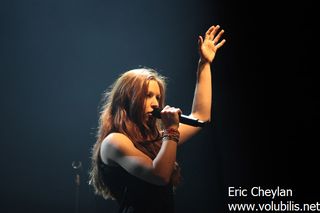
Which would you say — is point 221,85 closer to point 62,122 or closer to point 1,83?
point 62,122

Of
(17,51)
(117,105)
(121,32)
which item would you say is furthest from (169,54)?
(117,105)

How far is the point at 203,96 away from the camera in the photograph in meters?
1.57

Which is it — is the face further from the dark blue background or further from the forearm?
the dark blue background

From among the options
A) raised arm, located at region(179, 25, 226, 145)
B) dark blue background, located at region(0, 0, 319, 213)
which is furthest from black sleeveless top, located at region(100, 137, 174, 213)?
dark blue background, located at region(0, 0, 319, 213)

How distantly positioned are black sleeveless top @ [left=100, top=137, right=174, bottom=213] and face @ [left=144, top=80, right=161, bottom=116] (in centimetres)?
14

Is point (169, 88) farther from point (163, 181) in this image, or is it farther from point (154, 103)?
point (163, 181)

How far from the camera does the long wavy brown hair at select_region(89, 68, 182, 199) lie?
1.33m

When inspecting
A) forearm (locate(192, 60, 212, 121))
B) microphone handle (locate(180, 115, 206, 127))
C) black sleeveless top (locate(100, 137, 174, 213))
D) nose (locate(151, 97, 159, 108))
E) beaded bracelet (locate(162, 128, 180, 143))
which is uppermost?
forearm (locate(192, 60, 212, 121))

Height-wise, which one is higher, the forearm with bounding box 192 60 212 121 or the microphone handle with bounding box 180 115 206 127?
the forearm with bounding box 192 60 212 121

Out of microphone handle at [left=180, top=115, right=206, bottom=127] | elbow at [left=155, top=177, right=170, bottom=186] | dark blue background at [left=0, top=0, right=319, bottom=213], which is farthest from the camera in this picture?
dark blue background at [left=0, top=0, right=319, bottom=213]

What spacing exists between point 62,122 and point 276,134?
180cm

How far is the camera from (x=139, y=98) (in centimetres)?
133

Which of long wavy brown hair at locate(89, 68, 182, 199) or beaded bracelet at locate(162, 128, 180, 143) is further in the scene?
long wavy brown hair at locate(89, 68, 182, 199)

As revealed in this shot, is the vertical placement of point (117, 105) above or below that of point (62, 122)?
below
